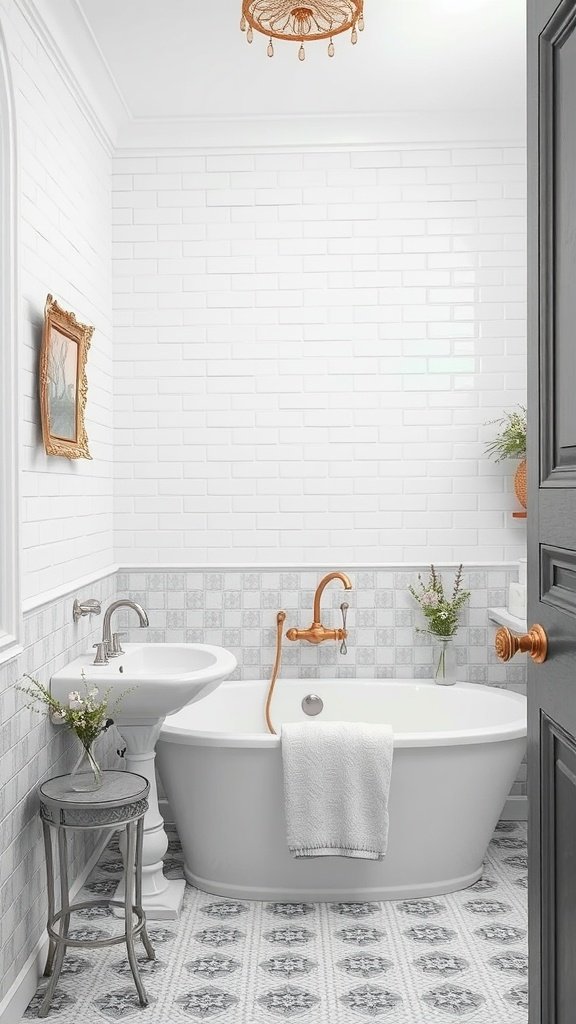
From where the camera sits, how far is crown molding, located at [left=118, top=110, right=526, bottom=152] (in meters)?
4.08

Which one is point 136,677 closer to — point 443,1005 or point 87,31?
point 443,1005

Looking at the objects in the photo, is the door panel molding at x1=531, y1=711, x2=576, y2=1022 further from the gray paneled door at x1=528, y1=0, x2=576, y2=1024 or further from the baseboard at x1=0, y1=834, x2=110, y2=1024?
the baseboard at x1=0, y1=834, x2=110, y2=1024

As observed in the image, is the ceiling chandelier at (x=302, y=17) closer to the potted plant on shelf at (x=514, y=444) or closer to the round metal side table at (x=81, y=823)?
the potted plant on shelf at (x=514, y=444)

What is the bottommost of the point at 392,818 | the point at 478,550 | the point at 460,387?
the point at 392,818

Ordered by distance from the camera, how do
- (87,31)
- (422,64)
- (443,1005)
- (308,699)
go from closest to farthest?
(443,1005), (87,31), (422,64), (308,699)

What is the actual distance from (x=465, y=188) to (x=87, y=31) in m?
1.79

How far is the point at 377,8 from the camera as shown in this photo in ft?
10.2

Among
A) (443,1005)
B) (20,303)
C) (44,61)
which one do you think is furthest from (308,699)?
(44,61)

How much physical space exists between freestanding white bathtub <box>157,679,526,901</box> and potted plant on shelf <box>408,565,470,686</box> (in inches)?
26.5

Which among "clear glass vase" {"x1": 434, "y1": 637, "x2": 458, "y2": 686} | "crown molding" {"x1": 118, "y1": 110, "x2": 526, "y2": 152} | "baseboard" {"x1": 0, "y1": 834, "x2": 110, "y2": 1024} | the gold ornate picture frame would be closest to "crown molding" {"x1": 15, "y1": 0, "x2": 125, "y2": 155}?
"crown molding" {"x1": 118, "y1": 110, "x2": 526, "y2": 152}

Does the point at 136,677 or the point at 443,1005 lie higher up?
the point at 136,677

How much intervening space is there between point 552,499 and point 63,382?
221 cm

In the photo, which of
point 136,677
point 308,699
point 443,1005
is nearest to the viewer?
point 443,1005

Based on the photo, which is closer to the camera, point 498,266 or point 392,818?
point 392,818
